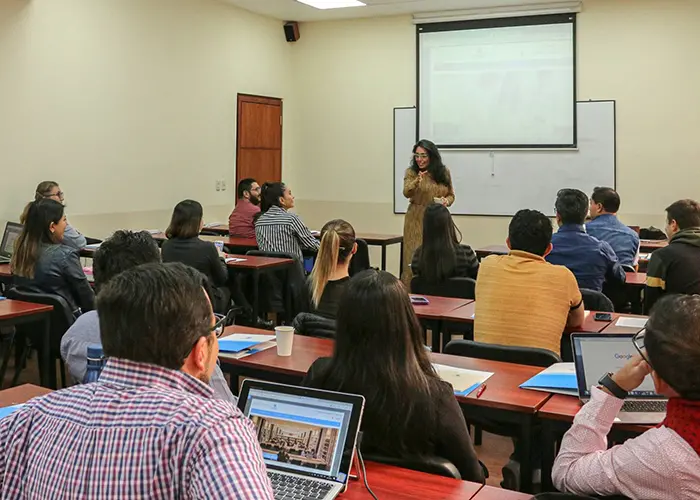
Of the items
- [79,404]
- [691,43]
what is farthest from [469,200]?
[79,404]

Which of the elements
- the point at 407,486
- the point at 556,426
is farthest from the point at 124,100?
the point at 407,486

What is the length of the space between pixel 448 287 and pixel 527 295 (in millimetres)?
1472

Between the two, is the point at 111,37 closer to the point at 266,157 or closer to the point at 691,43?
the point at 266,157

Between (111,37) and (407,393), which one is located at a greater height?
(111,37)

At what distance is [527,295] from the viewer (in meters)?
3.18

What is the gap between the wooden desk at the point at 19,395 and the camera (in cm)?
234

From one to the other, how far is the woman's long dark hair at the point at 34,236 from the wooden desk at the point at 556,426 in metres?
3.28

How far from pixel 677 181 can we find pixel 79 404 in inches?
305

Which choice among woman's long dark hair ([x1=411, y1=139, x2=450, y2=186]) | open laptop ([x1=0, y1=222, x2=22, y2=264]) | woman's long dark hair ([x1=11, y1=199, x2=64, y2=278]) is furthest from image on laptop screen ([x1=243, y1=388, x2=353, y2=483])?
woman's long dark hair ([x1=411, y1=139, x2=450, y2=186])

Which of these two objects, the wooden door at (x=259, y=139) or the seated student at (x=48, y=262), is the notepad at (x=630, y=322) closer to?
the seated student at (x=48, y=262)

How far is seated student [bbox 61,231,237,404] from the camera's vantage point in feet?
8.12

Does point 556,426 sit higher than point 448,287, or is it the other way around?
point 448,287

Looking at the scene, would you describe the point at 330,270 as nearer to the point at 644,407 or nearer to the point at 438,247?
the point at 438,247

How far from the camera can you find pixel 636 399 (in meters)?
2.15
